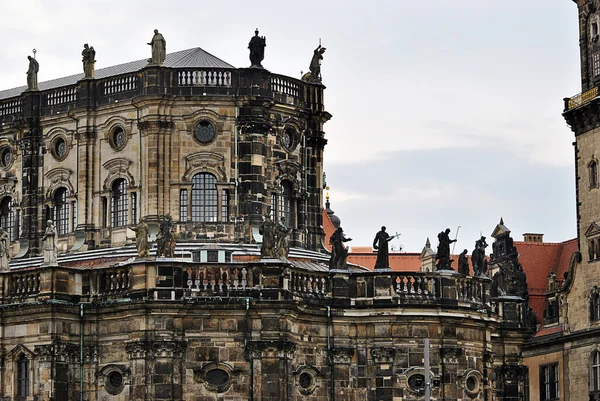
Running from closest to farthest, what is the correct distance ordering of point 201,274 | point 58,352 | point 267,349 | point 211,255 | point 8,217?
point 267,349 < point 201,274 < point 58,352 < point 211,255 < point 8,217

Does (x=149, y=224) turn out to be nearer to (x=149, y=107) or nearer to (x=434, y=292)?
(x=149, y=107)

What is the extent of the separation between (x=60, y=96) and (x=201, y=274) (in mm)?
11527

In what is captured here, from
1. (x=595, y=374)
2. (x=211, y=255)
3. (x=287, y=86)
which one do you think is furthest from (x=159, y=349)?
(x=595, y=374)

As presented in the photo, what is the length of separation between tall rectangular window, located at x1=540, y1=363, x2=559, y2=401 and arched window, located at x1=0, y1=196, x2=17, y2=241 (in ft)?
127

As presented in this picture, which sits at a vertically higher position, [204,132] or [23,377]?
[204,132]

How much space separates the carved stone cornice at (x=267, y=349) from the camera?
214 feet

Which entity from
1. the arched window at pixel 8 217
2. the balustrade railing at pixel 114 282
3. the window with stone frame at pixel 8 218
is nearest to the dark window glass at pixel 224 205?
the balustrade railing at pixel 114 282

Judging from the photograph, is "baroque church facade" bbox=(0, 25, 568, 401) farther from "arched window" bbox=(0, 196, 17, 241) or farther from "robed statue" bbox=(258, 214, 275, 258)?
"robed statue" bbox=(258, 214, 275, 258)

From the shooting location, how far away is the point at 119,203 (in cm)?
7106

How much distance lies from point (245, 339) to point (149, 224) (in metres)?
6.80

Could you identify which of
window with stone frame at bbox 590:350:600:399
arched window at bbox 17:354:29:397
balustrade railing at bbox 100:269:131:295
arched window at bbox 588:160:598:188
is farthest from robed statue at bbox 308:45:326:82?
window with stone frame at bbox 590:350:600:399

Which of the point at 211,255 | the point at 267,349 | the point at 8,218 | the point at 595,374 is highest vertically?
the point at 8,218

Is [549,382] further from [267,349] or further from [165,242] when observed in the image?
[165,242]

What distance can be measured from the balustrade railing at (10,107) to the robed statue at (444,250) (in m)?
18.2
